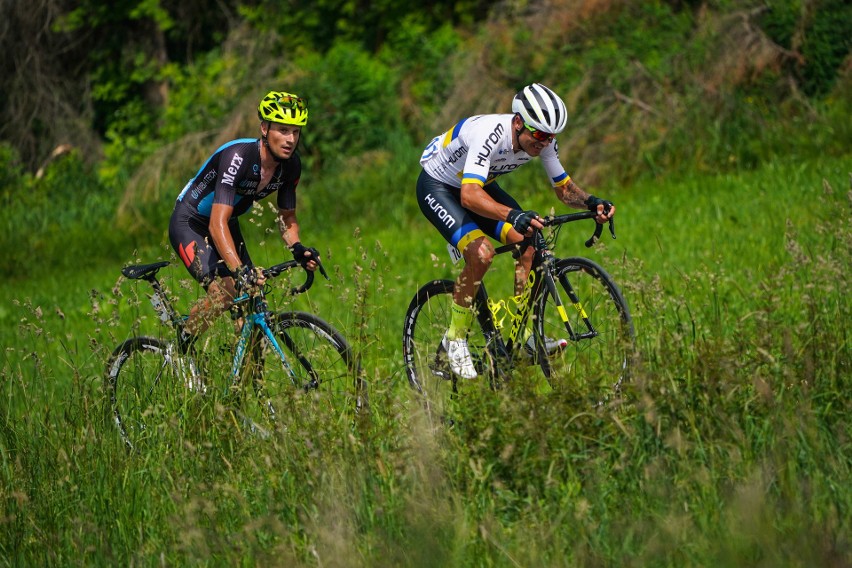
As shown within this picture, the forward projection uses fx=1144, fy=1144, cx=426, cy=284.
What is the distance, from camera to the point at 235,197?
745 centimetres

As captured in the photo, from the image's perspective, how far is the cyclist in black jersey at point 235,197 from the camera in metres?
7.00

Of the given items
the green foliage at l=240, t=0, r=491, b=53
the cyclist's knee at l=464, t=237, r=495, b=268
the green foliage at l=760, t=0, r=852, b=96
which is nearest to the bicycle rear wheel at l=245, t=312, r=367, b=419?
the cyclist's knee at l=464, t=237, r=495, b=268

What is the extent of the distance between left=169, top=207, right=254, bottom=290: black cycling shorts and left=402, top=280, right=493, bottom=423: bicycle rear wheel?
1.27m

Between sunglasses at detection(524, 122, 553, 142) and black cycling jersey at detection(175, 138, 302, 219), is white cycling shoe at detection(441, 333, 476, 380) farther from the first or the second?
black cycling jersey at detection(175, 138, 302, 219)

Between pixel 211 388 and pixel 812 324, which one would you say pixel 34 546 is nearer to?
pixel 211 388

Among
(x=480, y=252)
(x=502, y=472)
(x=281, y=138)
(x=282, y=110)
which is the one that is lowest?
(x=502, y=472)

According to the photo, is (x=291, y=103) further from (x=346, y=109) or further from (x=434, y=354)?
(x=346, y=109)

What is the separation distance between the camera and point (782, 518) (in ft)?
14.3

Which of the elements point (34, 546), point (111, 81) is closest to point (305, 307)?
point (34, 546)

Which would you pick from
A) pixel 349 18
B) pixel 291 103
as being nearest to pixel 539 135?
pixel 291 103

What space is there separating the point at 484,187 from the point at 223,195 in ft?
5.81

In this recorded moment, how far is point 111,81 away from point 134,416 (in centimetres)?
1747

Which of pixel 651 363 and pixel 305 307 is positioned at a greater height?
pixel 305 307

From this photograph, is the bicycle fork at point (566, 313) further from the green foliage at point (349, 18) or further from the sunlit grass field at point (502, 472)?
the green foliage at point (349, 18)
